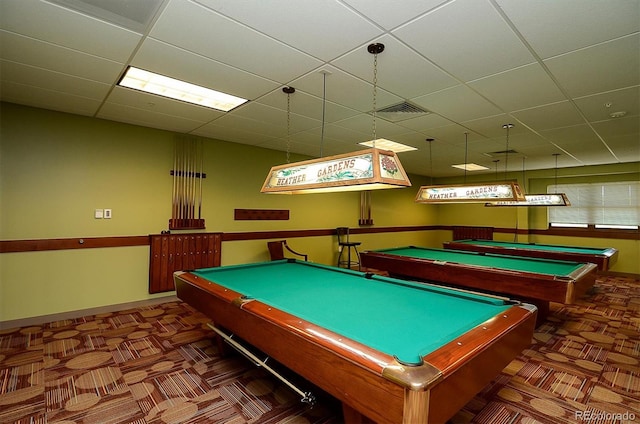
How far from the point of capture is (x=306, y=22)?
6.18 ft

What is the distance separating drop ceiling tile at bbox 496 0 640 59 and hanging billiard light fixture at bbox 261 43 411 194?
0.84 metres

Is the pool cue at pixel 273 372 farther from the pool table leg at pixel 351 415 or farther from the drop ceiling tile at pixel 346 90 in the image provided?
the drop ceiling tile at pixel 346 90

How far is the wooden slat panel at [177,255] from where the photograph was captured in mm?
4316

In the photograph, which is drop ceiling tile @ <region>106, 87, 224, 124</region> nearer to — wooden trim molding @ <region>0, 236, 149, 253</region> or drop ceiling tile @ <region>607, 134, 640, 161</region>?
wooden trim molding @ <region>0, 236, 149, 253</region>

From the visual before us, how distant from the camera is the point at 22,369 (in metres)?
2.55

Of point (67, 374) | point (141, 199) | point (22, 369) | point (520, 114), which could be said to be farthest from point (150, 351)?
point (520, 114)

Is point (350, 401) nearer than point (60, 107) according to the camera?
Yes

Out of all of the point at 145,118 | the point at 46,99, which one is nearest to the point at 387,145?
the point at 145,118

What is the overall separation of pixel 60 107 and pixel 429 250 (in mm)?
5625

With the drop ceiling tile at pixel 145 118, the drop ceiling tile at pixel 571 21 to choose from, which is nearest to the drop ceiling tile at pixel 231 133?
the drop ceiling tile at pixel 145 118

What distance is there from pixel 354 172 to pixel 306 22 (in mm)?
987

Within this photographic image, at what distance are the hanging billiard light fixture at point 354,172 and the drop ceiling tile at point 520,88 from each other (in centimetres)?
103

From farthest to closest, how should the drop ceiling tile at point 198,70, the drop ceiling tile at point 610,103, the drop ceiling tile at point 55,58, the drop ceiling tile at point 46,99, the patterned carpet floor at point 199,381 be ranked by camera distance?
the drop ceiling tile at point 46,99 < the drop ceiling tile at point 610,103 < the drop ceiling tile at point 198,70 < the drop ceiling tile at point 55,58 < the patterned carpet floor at point 199,381

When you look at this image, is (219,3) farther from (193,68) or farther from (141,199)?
(141,199)
